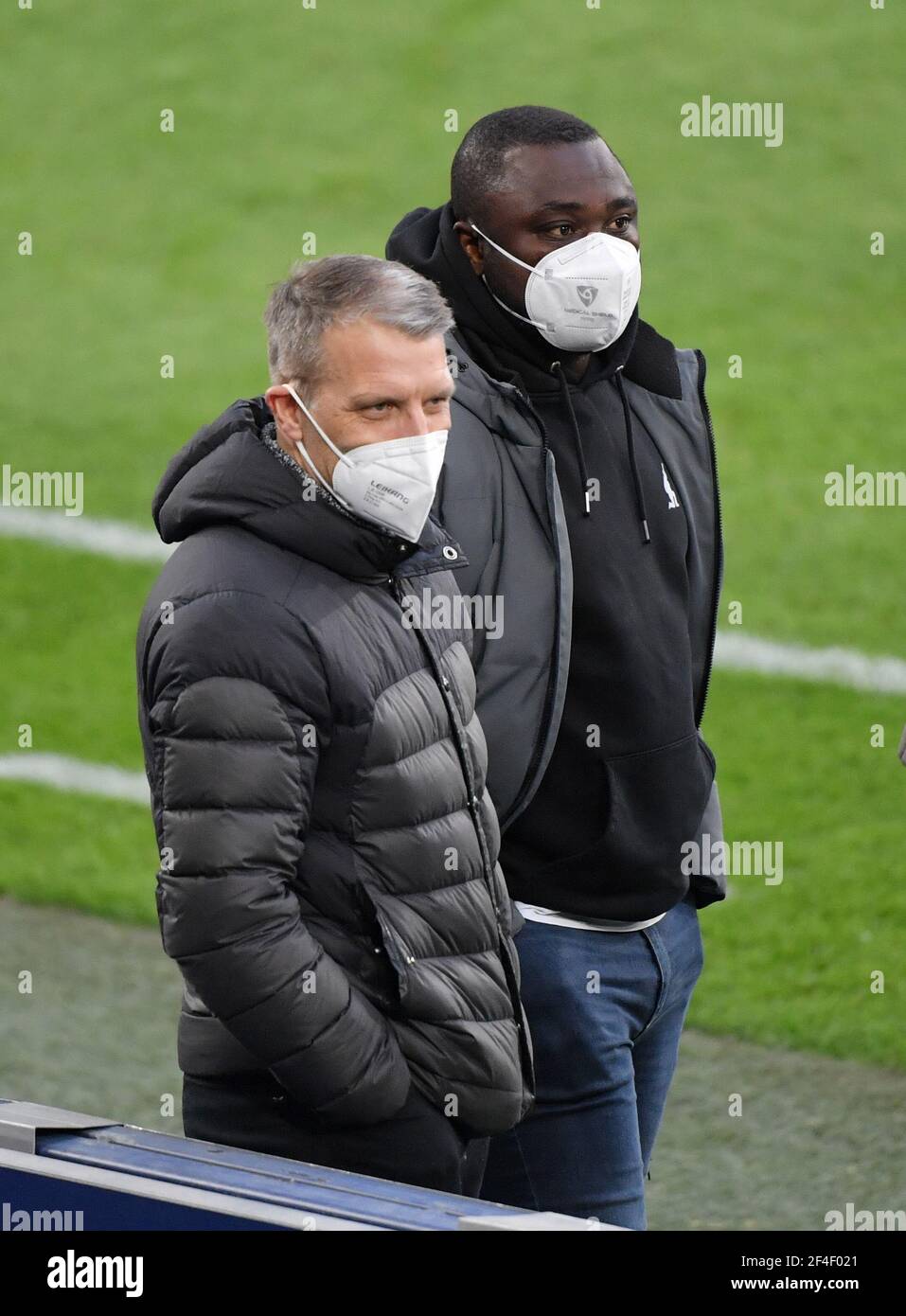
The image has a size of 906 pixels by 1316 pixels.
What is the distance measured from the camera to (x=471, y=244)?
9.55 ft

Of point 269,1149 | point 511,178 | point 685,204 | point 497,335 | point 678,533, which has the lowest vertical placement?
point 269,1149

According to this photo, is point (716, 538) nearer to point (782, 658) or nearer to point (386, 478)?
point (386, 478)

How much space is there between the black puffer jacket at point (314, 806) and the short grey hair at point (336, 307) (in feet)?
0.38

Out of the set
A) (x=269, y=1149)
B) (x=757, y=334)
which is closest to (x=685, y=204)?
(x=757, y=334)

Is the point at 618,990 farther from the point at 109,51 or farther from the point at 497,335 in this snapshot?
the point at 109,51

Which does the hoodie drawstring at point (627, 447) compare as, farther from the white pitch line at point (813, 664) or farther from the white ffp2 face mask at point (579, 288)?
the white pitch line at point (813, 664)

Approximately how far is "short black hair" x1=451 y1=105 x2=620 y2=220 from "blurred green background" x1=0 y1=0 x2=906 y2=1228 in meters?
2.54

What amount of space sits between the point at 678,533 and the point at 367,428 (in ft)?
2.25

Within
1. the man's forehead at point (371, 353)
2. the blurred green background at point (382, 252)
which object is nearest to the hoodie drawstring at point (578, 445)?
the man's forehead at point (371, 353)

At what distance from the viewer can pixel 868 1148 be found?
14.8ft

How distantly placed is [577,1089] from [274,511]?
955mm

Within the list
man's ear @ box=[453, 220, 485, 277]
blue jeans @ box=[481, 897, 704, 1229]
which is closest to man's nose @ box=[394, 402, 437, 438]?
man's ear @ box=[453, 220, 485, 277]
